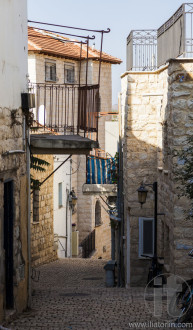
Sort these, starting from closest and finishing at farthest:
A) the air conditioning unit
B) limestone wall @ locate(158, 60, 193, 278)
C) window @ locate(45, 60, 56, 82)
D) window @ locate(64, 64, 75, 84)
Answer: the air conditioning unit → limestone wall @ locate(158, 60, 193, 278) → window @ locate(45, 60, 56, 82) → window @ locate(64, 64, 75, 84)

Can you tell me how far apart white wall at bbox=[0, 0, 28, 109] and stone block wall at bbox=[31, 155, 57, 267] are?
34.9 feet

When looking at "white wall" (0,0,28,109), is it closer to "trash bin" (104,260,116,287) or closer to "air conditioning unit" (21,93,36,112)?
"air conditioning unit" (21,93,36,112)

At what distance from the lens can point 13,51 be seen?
10984 mm

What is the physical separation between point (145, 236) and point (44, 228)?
7349 millimetres

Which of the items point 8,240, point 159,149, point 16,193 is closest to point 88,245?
point 159,149

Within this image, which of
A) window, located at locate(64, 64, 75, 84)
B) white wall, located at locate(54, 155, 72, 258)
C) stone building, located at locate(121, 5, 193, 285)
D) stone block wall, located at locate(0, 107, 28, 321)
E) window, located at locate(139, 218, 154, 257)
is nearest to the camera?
stone block wall, located at locate(0, 107, 28, 321)

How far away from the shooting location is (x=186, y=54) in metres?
14.3

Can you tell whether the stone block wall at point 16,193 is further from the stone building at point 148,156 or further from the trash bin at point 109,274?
the trash bin at point 109,274

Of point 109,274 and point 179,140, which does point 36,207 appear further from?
point 179,140

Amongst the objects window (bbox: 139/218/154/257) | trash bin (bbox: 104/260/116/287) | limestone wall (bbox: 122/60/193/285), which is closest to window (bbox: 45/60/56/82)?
limestone wall (bbox: 122/60/193/285)

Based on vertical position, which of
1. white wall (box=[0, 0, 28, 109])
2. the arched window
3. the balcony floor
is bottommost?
the arched window

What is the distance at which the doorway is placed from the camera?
10680 mm

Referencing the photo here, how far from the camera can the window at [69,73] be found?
128 ft

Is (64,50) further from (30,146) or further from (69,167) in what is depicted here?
(30,146)
